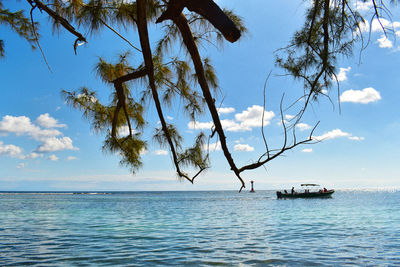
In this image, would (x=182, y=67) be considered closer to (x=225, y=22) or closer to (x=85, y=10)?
(x=85, y=10)

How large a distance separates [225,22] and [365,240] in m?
8.56

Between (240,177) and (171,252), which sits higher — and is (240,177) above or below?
above

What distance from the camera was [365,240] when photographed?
8445 millimetres

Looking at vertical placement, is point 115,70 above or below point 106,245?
above

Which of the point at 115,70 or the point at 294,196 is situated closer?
the point at 115,70

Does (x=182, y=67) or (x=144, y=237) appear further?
(x=144, y=237)

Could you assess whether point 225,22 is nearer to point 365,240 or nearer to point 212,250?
point 212,250

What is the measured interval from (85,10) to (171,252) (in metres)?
4.86

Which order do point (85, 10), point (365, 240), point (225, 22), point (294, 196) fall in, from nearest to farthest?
point (225, 22)
point (85, 10)
point (365, 240)
point (294, 196)

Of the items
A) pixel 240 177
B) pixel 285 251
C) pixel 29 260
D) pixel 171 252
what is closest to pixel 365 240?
pixel 285 251

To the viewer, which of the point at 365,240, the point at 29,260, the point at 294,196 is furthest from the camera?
the point at 294,196

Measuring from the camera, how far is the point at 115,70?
133 inches

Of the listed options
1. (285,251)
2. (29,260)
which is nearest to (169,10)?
(29,260)

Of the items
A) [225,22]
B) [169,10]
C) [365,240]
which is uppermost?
[169,10]
